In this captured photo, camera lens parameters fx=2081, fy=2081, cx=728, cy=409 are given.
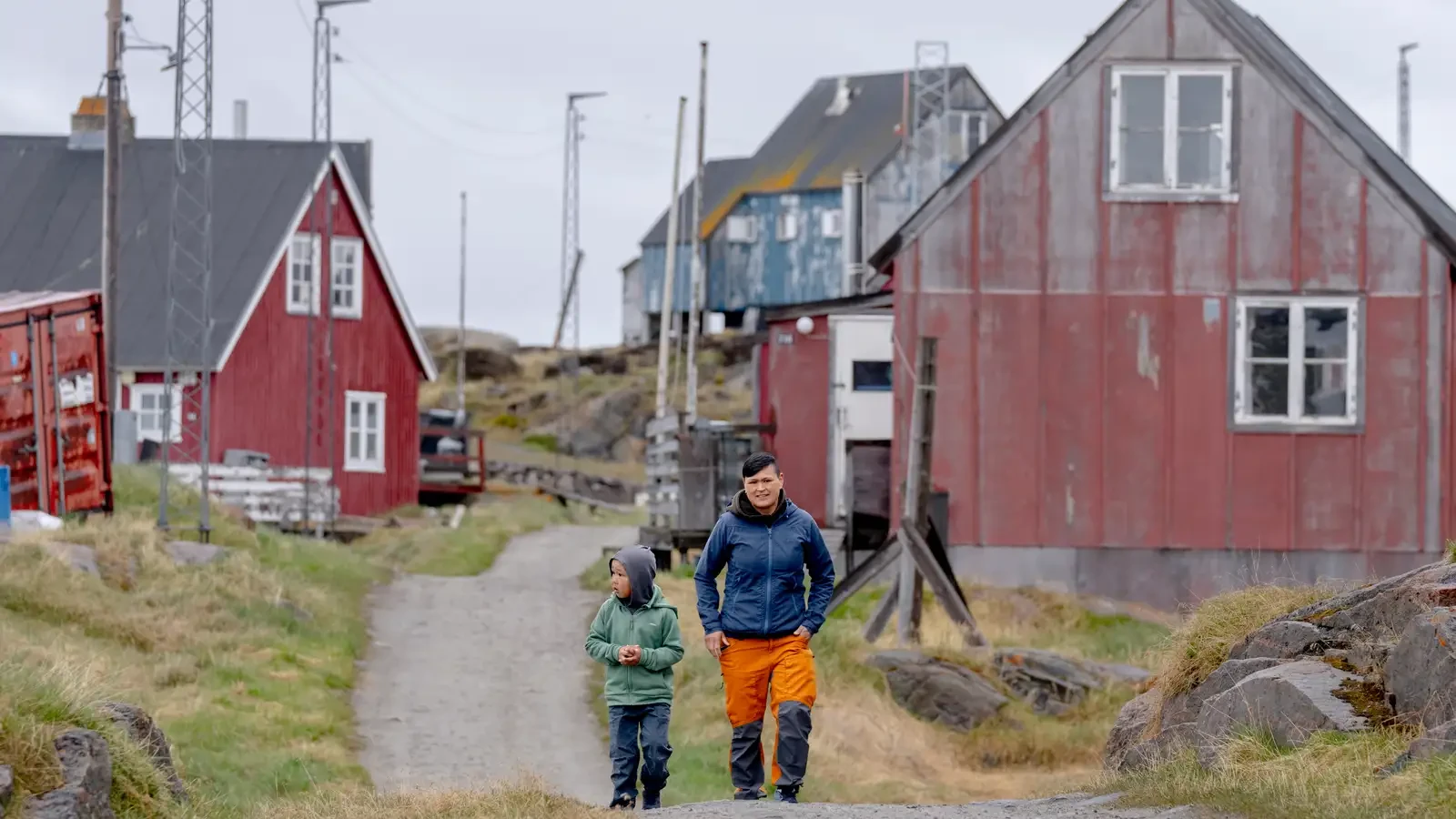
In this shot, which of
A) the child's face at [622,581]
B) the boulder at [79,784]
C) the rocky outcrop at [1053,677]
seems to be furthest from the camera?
the rocky outcrop at [1053,677]

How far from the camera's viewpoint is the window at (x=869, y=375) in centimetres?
2550

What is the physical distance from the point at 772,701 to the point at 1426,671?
10.3 ft

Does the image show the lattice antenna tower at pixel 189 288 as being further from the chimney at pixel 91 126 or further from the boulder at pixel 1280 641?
the boulder at pixel 1280 641

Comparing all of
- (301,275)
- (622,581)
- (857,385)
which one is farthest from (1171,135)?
(301,275)

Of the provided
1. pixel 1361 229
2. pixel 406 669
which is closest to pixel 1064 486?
pixel 1361 229

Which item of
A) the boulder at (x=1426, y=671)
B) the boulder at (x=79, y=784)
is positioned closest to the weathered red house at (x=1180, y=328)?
the boulder at (x=1426, y=671)

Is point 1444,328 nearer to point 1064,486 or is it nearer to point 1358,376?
point 1358,376

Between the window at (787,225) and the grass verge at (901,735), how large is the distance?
132 ft

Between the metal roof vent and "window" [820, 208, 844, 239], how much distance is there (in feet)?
13.3

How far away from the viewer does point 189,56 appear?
26.1 meters

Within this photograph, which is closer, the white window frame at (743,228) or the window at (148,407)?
the window at (148,407)

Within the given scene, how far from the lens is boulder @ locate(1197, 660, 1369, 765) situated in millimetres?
9062

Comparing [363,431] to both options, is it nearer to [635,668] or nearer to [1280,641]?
[635,668]

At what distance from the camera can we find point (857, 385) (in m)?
25.5
